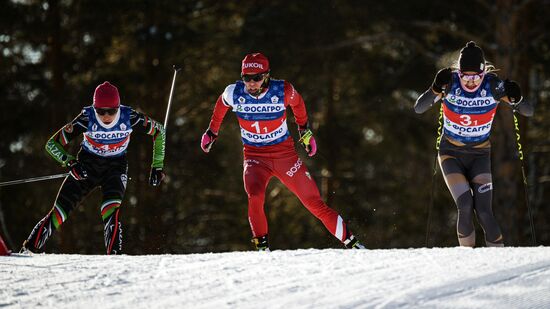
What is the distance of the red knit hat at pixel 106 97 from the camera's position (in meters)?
8.25

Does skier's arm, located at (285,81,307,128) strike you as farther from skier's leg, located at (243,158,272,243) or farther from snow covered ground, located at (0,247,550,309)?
snow covered ground, located at (0,247,550,309)

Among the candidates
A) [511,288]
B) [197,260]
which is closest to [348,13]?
[197,260]

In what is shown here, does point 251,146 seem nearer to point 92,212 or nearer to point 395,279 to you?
point 395,279

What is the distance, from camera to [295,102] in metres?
8.27

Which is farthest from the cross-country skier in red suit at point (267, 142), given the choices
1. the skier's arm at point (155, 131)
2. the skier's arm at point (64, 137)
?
the skier's arm at point (64, 137)

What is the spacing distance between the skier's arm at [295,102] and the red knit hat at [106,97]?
148cm

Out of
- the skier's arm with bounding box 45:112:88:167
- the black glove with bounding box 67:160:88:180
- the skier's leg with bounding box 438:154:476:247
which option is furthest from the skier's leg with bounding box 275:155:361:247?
the skier's arm with bounding box 45:112:88:167

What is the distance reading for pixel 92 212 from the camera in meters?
19.8

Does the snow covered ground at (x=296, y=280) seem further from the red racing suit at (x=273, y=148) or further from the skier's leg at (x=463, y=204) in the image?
the red racing suit at (x=273, y=148)

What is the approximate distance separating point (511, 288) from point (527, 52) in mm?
11082

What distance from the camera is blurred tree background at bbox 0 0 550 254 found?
1628 cm

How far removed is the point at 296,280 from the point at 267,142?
7.99ft

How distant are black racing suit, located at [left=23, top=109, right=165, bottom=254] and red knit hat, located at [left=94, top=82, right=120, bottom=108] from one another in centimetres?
22

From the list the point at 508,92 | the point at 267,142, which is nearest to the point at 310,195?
the point at 267,142
